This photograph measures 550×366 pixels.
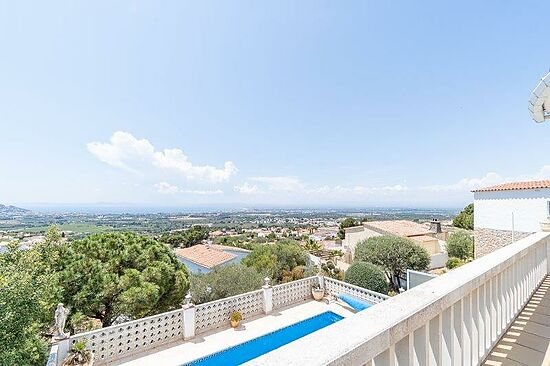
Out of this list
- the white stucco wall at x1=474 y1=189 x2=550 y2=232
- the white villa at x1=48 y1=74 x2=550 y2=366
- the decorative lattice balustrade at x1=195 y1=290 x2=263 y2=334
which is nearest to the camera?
the white villa at x1=48 y1=74 x2=550 y2=366

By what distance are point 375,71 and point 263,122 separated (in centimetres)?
859

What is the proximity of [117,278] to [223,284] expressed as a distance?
385 centimetres

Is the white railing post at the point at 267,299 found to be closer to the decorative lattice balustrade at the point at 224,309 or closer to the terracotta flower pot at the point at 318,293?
the decorative lattice balustrade at the point at 224,309

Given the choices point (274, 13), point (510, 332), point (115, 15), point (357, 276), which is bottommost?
point (357, 276)

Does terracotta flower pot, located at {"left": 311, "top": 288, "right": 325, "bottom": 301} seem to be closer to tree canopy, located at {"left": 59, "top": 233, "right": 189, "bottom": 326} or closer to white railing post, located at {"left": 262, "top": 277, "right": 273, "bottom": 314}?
white railing post, located at {"left": 262, "top": 277, "right": 273, "bottom": 314}

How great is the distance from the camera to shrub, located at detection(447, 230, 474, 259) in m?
20.7

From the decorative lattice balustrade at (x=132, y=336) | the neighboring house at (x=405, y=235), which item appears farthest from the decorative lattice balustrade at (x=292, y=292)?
the neighboring house at (x=405, y=235)

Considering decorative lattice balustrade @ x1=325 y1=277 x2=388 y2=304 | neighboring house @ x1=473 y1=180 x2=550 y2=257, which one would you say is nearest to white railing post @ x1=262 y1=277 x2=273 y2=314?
decorative lattice balustrade @ x1=325 y1=277 x2=388 y2=304

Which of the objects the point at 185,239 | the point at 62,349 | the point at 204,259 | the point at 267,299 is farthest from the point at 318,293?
the point at 185,239

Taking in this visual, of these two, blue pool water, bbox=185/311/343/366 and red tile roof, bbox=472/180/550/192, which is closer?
blue pool water, bbox=185/311/343/366

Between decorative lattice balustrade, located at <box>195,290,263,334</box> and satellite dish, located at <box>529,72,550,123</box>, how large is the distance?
9.23 m

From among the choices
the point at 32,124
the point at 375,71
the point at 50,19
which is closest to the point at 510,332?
the point at 50,19

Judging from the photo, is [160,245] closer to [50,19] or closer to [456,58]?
[50,19]

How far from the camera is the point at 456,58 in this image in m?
10.1
